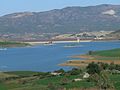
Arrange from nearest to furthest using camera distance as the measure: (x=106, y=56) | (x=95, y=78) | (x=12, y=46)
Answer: (x=95, y=78) → (x=106, y=56) → (x=12, y=46)

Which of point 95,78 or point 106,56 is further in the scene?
point 106,56

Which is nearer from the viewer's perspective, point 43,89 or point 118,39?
point 43,89

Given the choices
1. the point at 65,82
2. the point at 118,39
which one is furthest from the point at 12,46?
the point at 65,82

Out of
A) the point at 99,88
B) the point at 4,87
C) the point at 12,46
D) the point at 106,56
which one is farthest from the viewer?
the point at 12,46

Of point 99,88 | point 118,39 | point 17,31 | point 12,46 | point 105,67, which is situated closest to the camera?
point 99,88

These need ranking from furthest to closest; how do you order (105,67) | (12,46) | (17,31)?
(17,31)
(12,46)
(105,67)

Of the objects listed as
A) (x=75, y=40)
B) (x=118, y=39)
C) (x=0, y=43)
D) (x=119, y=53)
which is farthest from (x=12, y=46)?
(x=119, y=53)

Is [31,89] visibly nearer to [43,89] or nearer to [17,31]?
[43,89]

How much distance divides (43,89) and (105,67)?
13.2 meters

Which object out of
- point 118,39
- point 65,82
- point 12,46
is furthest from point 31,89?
point 118,39

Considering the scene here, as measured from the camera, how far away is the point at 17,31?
656 feet

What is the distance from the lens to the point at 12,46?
11475cm

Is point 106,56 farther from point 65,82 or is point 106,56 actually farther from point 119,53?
point 65,82

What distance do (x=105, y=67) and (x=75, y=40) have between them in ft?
307
